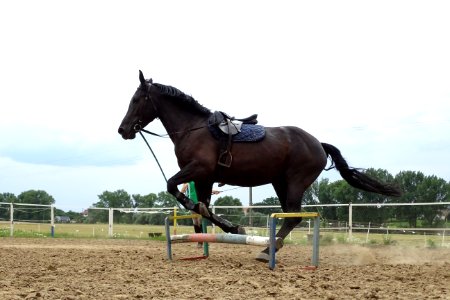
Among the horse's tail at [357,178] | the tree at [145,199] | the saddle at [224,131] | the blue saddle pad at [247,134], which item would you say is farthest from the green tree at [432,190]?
the tree at [145,199]

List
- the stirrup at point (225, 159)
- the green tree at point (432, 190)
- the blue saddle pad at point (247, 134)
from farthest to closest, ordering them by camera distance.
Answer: the green tree at point (432, 190) < the blue saddle pad at point (247, 134) < the stirrup at point (225, 159)

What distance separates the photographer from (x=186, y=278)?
607 centimetres

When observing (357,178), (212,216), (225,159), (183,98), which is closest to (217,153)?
(225,159)

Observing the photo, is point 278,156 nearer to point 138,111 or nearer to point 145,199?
point 138,111

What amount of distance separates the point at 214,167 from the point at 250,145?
2.16 feet

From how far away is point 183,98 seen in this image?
8320mm

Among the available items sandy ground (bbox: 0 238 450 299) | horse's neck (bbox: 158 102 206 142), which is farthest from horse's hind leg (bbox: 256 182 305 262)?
horse's neck (bbox: 158 102 206 142)

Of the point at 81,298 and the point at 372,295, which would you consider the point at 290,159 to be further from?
the point at 81,298

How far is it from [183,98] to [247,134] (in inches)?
46.2

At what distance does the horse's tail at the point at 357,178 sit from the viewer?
362 inches

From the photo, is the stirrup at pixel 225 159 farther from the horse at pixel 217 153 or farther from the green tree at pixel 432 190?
the green tree at pixel 432 190

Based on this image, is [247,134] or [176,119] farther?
[176,119]

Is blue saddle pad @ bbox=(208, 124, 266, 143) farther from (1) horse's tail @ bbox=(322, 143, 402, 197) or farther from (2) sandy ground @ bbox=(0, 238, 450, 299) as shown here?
(2) sandy ground @ bbox=(0, 238, 450, 299)

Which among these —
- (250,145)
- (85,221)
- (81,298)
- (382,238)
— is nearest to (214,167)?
(250,145)
